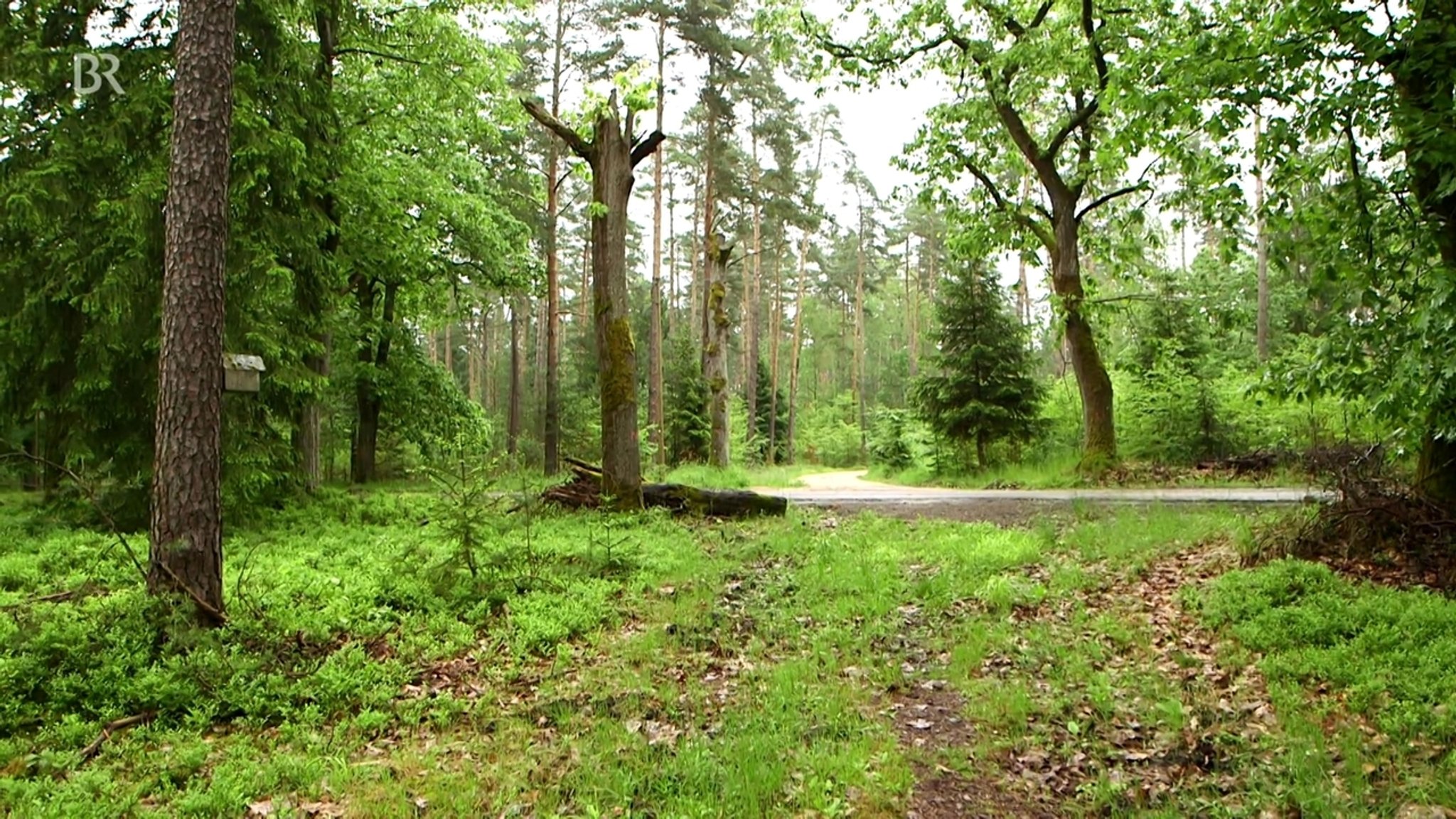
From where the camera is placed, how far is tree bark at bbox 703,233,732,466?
21.8 meters

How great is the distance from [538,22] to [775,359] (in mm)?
17604

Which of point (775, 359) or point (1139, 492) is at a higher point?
point (775, 359)

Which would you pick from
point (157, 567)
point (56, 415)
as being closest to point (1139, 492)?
point (157, 567)

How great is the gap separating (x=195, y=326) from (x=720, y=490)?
740 centimetres

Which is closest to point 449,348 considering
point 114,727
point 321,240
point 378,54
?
point 378,54

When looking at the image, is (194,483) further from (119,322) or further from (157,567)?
(119,322)

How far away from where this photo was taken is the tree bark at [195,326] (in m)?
5.18

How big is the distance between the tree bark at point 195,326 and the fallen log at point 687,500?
19.4 feet

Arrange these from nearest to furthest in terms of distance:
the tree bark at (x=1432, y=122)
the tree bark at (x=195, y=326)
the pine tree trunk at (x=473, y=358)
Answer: the tree bark at (x=1432, y=122) < the tree bark at (x=195, y=326) < the pine tree trunk at (x=473, y=358)

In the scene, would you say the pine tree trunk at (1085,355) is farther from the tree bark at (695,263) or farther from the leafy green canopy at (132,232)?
the leafy green canopy at (132,232)

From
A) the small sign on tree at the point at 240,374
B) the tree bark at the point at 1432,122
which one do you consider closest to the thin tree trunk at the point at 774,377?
the small sign on tree at the point at 240,374

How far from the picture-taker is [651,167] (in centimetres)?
3084

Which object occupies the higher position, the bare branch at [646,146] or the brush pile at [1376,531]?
the bare branch at [646,146]

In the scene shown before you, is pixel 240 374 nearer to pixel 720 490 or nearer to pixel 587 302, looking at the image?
pixel 720 490
